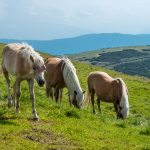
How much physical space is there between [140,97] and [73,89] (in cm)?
2083

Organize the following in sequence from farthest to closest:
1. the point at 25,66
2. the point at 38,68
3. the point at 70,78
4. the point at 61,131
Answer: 1. the point at 70,78
2. the point at 25,66
3. the point at 38,68
4. the point at 61,131

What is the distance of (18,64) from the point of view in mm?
15211

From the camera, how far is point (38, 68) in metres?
14.3

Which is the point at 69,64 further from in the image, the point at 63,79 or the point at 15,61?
the point at 15,61

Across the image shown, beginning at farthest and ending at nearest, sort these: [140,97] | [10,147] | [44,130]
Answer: [140,97], [44,130], [10,147]

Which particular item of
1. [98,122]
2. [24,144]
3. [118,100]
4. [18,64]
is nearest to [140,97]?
[118,100]

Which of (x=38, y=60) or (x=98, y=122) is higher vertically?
(x=38, y=60)

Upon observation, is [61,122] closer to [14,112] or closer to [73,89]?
[14,112]

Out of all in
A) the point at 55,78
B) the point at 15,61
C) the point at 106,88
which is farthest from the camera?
the point at 106,88

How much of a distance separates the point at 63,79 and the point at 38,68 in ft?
29.0

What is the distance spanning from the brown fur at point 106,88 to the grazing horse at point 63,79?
251cm

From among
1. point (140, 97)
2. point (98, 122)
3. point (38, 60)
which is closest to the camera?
point (38, 60)

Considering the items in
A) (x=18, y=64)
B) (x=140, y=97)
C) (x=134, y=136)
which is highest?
(x=18, y=64)

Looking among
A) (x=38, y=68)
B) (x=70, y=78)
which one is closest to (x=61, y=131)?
(x=38, y=68)
